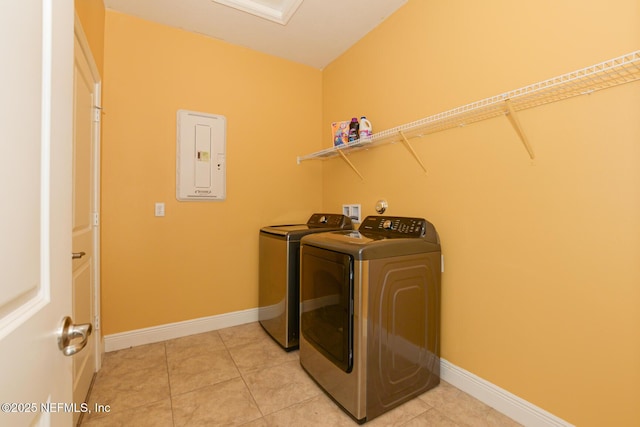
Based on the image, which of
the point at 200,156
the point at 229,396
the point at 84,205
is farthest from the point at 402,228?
the point at 84,205

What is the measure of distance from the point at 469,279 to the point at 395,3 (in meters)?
2.03

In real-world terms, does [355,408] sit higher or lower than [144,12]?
lower

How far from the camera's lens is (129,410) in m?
1.56

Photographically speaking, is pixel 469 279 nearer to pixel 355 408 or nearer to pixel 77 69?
pixel 355 408

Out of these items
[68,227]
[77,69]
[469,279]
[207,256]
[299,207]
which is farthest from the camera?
[299,207]

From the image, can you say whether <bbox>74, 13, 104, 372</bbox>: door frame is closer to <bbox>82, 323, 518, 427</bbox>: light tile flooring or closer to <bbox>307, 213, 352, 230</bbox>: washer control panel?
<bbox>82, 323, 518, 427</bbox>: light tile flooring

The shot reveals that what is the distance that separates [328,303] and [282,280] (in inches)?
26.0

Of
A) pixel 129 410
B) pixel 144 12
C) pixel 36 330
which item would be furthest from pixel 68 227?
pixel 144 12

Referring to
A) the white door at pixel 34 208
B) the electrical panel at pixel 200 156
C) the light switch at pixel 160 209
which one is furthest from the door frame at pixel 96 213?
the white door at pixel 34 208

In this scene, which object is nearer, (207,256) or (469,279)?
(469,279)

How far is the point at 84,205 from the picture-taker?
65.1 inches

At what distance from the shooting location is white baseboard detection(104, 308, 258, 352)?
2.22 meters

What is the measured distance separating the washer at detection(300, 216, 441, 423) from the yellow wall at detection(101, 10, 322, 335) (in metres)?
1.10

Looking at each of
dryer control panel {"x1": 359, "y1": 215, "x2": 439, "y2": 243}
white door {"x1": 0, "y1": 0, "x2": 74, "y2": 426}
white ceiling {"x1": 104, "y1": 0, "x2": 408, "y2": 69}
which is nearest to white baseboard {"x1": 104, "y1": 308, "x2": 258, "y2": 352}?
dryer control panel {"x1": 359, "y1": 215, "x2": 439, "y2": 243}
